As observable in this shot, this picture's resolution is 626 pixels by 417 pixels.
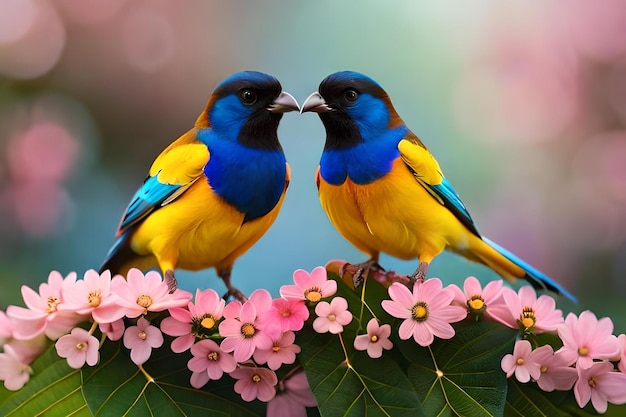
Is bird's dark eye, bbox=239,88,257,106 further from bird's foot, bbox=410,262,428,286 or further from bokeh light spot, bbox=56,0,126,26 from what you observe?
bokeh light spot, bbox=56,0,126,26

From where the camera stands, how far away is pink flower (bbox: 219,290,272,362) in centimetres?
71

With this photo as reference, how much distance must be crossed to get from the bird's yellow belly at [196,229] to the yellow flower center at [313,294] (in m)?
0.27

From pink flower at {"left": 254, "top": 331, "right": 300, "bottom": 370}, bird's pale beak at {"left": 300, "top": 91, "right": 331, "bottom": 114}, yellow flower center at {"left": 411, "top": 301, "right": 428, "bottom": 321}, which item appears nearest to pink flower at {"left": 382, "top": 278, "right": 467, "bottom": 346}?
yellow flower center at {"left": 411, "top": 301, "right": 428, "bottom": 321}

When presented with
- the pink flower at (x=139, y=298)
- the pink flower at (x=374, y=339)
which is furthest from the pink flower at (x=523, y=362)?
the pink flower at (x=139, y=298)

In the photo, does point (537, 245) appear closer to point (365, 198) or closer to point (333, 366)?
point (365, 198)

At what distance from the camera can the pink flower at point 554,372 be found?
73 cm

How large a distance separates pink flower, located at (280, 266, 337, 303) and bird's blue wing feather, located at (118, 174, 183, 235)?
31 centimetres

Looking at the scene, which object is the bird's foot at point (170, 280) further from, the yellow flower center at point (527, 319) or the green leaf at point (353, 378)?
the yellow flower center at point (527, 319)

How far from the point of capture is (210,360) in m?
0.72

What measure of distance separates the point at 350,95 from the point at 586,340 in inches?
18.2

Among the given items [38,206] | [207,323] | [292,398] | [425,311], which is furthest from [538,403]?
[38,206]

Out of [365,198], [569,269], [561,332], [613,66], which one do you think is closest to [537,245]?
[569,269]

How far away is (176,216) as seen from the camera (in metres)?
0.97

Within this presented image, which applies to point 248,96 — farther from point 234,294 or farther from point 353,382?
point 353,382
